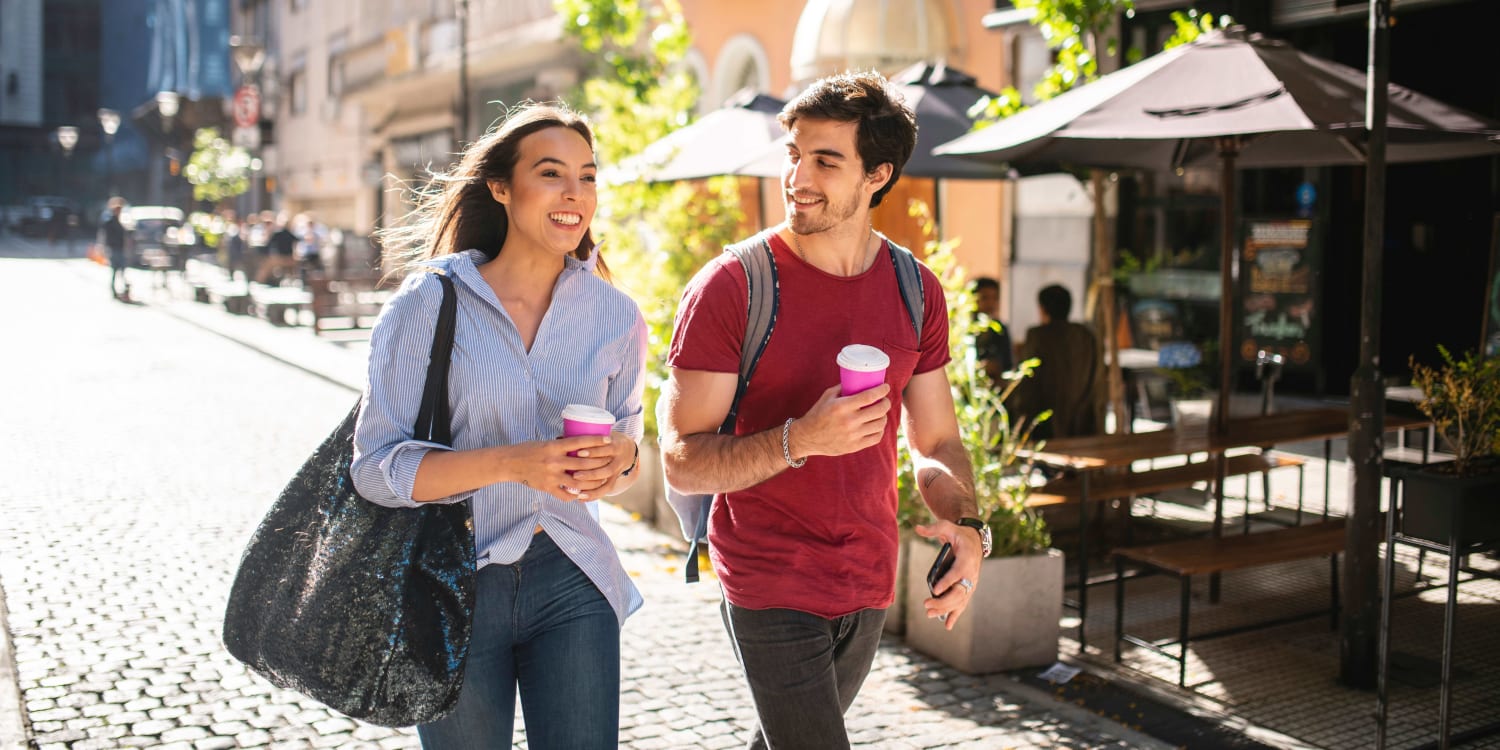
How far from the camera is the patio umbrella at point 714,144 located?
9.73 meters

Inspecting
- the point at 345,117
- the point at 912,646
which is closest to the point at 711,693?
the point at 912,646

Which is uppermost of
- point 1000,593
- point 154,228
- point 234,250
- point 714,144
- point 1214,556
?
point 154,228

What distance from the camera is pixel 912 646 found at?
19.2ft

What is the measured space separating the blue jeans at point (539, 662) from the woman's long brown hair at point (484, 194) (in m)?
0.67

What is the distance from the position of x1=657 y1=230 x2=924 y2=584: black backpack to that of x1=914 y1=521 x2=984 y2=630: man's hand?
1.45ft

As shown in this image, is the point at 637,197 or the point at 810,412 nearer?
the point at 810,412

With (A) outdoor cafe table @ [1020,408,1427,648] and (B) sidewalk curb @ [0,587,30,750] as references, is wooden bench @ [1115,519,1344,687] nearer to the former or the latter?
(A) outdoor cafe table @ [1020,408,1427,648]

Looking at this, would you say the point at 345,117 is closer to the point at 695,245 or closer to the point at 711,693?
the point at 695,245

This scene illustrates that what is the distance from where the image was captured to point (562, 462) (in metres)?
2.52

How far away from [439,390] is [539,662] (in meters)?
0.57

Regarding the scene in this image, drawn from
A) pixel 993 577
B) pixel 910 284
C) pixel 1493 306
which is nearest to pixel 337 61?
pixel 1493 306

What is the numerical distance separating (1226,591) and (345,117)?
42.0 meters

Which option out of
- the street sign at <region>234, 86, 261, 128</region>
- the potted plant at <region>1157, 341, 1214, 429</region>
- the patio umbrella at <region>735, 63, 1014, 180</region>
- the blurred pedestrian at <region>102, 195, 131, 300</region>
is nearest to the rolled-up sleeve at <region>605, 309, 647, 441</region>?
the patio umbrella at <region>735, 63, 1014, 180</region>

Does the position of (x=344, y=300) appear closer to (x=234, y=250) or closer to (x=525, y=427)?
(x=234, y=250)
